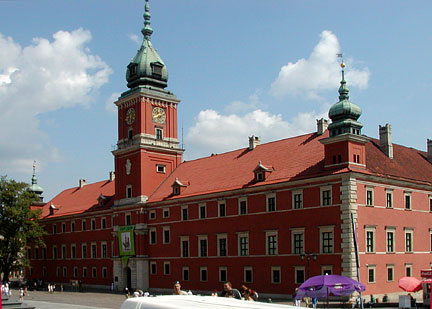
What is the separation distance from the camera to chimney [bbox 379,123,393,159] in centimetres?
4675

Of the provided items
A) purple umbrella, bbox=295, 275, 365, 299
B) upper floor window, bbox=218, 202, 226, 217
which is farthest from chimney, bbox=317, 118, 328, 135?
purple umbrella, bbox=295, 275, 365, 299

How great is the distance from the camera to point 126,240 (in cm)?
6066

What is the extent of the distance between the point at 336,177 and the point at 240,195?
10076 millimetres

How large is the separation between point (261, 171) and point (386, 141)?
34.0 feet

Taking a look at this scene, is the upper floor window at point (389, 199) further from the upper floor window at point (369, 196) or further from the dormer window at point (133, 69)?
the dormer window at point (133, 69)

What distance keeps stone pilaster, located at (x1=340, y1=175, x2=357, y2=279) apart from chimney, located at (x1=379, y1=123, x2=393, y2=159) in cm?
798

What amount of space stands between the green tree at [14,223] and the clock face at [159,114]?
882 inches

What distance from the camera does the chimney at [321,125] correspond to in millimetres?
47125

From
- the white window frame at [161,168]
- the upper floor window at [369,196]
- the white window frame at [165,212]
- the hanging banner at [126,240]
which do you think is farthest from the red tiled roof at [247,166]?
the hanging banner at [126,240]

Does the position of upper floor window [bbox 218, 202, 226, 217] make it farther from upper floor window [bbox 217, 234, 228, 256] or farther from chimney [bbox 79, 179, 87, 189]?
chimney [bbox 79, 179, 87, 189]

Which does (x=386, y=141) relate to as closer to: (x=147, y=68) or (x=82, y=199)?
(x=147, y=68)

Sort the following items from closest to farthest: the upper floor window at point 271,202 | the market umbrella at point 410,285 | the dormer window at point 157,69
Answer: the market umbrella at point 410,285 < the upper floor window at point 271,202 < the dormer window at point 157,69

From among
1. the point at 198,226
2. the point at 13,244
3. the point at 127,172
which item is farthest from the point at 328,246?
the point at 13,244

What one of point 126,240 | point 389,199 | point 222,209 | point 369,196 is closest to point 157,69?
point 126,240
